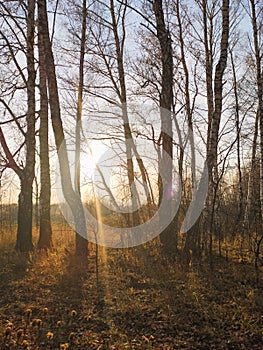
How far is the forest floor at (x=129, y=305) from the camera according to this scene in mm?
3668

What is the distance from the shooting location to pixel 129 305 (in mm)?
4754

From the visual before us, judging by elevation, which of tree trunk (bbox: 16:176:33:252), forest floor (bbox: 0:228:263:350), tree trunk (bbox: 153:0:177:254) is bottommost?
forest floor (bbox: 0:228:263:350)

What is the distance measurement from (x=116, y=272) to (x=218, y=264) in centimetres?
200

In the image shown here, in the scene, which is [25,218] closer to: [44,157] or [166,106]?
[44,157]

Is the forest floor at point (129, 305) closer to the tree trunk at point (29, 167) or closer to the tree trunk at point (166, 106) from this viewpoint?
the tree trunk at point (166, 106)

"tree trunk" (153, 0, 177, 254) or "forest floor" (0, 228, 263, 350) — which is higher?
"tree trunk" (153, 0, 177, 254)

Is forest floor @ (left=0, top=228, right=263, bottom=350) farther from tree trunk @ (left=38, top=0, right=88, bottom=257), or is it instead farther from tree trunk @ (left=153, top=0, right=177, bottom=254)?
tree trunk @ (left=153, top=0, right=177, bottom=254)

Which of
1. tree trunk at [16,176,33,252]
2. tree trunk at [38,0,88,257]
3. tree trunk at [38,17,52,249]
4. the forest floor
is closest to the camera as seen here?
the forest floor

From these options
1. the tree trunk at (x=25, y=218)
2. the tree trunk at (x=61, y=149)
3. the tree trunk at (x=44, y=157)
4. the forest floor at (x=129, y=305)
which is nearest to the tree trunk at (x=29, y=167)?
the tree trunk at (x=25, y=218)

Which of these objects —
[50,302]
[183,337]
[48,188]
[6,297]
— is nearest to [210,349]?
[183,337]

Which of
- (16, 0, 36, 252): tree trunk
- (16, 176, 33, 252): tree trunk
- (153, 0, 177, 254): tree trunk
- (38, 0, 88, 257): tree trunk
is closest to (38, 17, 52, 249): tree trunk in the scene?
(16, 0, 36, 252): tree trunk

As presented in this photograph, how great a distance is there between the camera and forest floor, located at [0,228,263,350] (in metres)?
3.67

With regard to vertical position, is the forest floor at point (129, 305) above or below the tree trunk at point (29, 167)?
below

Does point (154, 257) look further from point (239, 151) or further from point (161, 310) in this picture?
point (239, 151)
